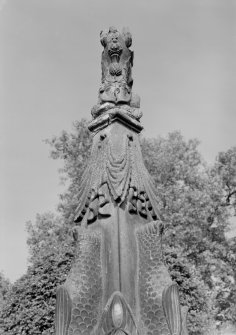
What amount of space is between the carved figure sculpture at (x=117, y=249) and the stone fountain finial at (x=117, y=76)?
0.08ft

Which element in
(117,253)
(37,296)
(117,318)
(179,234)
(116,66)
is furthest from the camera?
(179,234)

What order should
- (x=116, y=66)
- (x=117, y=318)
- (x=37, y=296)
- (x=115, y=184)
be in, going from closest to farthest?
(x=117, y=318) < (x=115, y=184) < (x=116, y=66) < (x=37, y=296)

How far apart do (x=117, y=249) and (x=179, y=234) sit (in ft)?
50.5

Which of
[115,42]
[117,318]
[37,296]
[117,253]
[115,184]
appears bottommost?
[117,318]

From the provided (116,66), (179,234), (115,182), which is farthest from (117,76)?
(179,234)

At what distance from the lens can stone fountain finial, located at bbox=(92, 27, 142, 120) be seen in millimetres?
6727

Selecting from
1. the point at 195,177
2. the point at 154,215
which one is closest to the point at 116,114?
the point at 154,215

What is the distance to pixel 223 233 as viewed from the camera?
2339 centimetres

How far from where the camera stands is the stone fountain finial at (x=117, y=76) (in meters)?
6.73

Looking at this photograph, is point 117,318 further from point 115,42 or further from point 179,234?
point 179,234

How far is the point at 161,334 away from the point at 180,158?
1983 centimetres

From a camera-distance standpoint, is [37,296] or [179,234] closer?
[37,296]

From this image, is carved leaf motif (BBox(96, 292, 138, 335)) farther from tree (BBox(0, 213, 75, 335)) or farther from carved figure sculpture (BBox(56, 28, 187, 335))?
tree (BBox(0, 213, 75, 335))

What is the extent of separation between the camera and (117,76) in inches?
275
